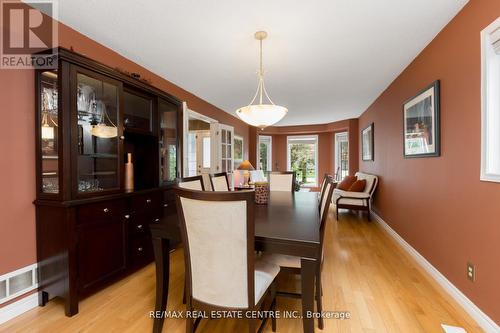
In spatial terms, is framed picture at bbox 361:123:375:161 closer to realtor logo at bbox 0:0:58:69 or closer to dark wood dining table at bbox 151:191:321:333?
dark wood dining table at bbox 151:191:321:333

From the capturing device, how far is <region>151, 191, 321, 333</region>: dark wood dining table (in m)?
1.25

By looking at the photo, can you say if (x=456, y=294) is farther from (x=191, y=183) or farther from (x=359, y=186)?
(x=359, y=186)

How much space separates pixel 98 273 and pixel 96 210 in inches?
21.2

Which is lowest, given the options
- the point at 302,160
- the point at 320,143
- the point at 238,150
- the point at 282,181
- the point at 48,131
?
the point at 282,181

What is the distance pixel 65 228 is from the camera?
172cm

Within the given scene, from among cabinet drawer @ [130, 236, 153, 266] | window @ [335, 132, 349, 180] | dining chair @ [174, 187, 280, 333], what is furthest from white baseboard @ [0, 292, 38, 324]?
window @ [335, 132, 349, 180]

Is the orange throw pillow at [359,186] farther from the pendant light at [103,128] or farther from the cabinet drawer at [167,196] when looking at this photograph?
the pendant light at [103,128]

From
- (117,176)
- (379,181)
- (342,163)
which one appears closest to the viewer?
(117,176)

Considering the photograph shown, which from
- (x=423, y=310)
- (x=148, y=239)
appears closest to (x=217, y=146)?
(x=148, y=239)

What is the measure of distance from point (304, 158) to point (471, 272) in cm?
657

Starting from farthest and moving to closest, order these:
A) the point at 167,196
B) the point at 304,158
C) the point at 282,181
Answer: the point at 304,158 < the point at 282,181 < the point at 167,196

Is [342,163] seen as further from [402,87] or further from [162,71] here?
[162,71]

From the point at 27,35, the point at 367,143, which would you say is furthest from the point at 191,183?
the point at 367,143

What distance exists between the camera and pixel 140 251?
2381mm
